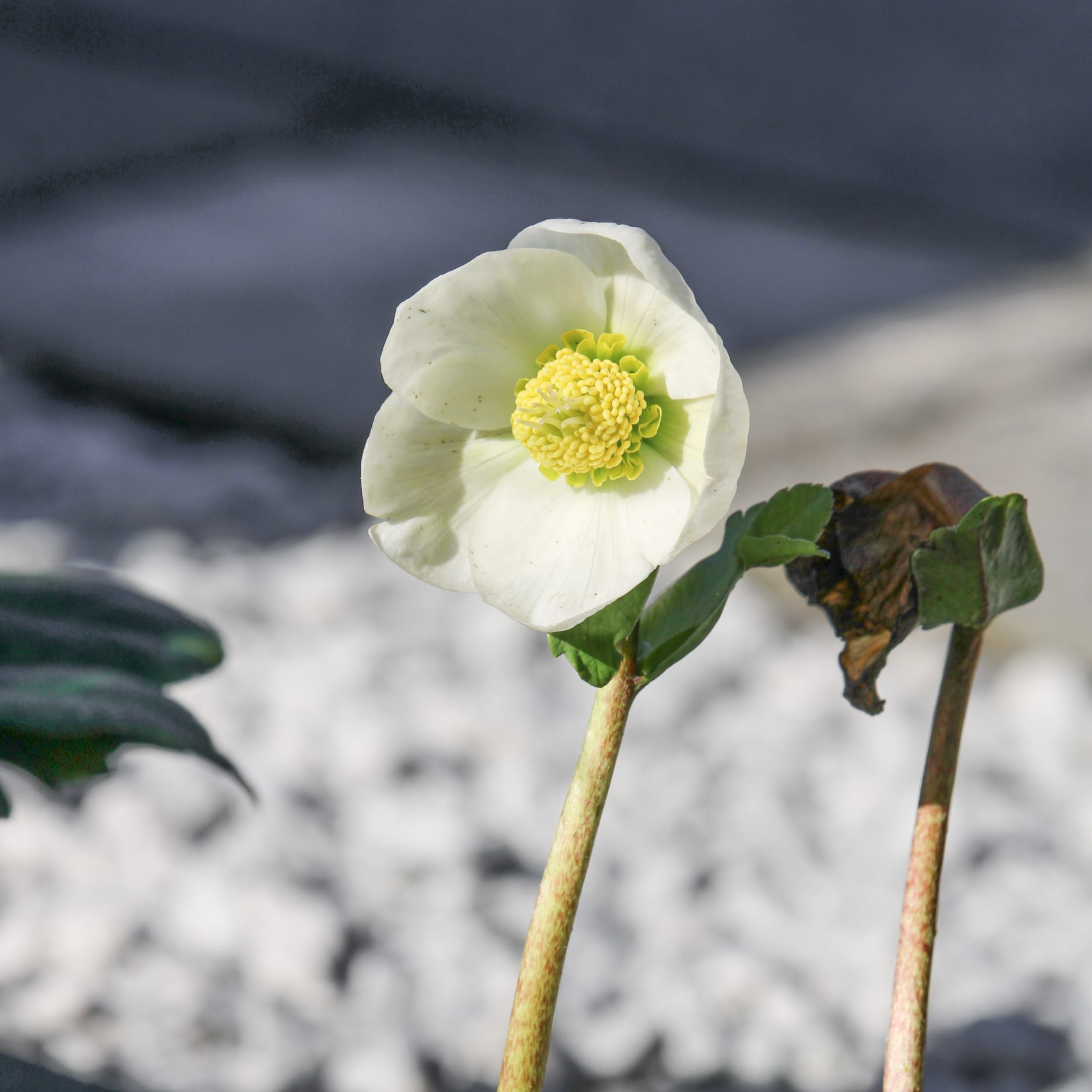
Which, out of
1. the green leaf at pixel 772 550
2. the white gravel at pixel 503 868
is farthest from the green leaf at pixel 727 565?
the white gravel at pixel 503 868

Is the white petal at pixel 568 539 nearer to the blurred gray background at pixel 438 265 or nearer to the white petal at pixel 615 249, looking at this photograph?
the white petal at pixel 615 249

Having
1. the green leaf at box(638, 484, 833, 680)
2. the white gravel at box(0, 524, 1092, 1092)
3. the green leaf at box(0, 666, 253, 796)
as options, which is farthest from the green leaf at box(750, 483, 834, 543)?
the white gravel at box(0, 524, 1092, 1092)

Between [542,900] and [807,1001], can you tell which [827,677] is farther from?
[542,900]

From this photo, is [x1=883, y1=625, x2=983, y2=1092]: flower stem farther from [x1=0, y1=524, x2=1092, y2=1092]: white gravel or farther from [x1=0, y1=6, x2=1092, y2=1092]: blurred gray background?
[x1=0, y1=524, x2=1092, y2=1092]: white gravel

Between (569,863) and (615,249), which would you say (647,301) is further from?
(569,863)

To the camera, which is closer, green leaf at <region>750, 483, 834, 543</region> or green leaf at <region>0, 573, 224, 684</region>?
green leaf at <region>750, 483, 834, 543</region>

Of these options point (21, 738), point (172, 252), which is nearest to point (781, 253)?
point (172, 252)

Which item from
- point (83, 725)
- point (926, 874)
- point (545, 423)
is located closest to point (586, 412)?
point (545, 423)
